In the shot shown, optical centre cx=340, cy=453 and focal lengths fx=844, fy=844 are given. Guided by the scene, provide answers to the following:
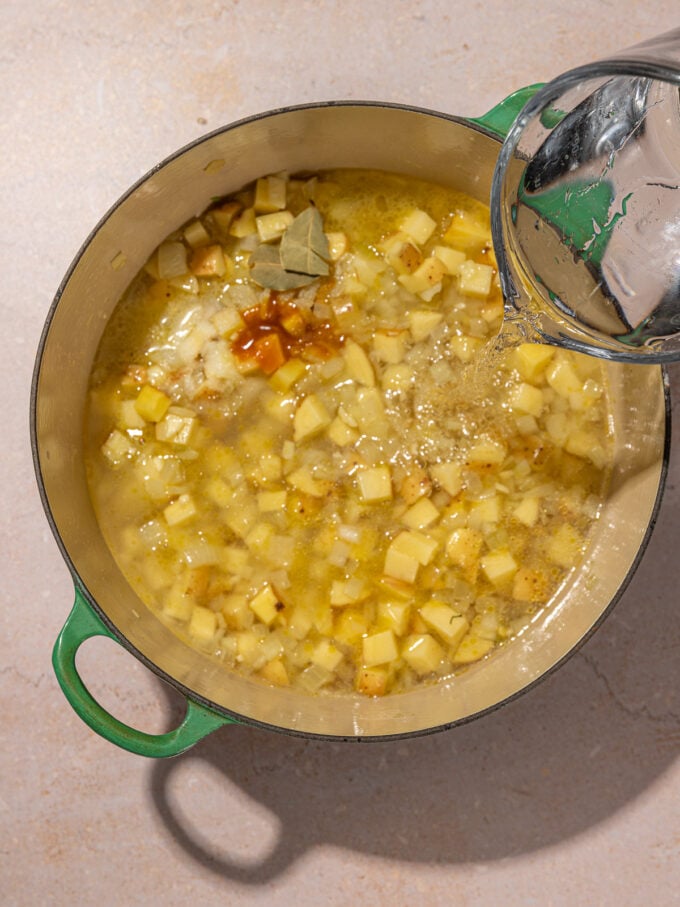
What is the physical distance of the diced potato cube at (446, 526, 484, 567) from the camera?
1.73 meters

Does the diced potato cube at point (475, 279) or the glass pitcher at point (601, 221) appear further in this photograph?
the diced potato cube at point (475, 279)

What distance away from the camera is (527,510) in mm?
1751

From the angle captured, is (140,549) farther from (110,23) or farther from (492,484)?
(110,23)

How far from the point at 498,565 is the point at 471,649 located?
0.61ft

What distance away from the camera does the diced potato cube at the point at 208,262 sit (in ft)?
5.71

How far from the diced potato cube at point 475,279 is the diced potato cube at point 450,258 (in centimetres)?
1

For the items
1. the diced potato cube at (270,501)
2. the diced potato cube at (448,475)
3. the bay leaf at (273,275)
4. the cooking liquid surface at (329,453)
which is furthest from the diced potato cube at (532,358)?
the diced potato cube at (270,501)

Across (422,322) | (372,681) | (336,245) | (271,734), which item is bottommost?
(271,734)

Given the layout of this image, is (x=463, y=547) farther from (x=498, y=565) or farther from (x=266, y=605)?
(x=266, y=605)

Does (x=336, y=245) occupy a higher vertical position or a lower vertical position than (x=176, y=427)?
higher

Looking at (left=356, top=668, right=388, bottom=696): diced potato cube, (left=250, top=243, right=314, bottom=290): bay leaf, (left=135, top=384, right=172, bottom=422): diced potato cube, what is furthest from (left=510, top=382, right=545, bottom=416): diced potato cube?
(left=135, top=384, right=172, bottom=422): diced potato cube

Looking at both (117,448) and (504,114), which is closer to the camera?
(504,114)

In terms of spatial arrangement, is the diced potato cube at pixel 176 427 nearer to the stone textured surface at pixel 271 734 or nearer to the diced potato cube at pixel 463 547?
the stone textured surface at pixel 271 734

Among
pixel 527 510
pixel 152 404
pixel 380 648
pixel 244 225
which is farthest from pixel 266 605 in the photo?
pixel 244 225
